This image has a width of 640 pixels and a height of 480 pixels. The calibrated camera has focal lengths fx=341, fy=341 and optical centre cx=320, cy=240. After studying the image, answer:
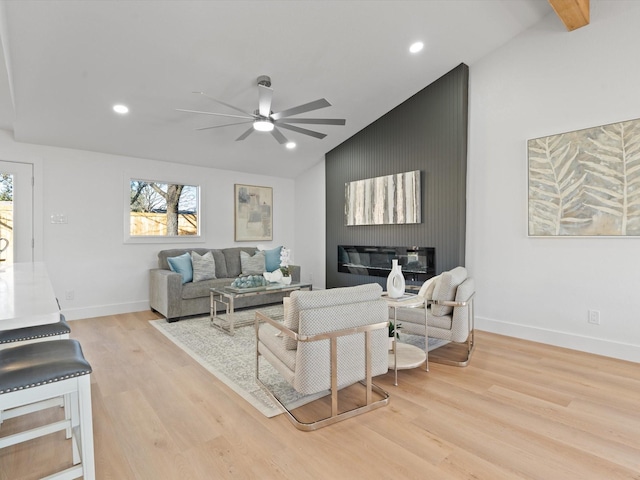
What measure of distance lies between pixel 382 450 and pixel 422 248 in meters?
3.10

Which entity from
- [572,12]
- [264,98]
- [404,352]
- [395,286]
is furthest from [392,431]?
[572,12]

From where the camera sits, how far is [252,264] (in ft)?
18.7

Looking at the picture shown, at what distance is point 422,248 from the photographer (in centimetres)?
459

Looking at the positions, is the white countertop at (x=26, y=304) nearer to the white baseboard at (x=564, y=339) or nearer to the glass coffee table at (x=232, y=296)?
the glass coffee table at (x=232, y=296)

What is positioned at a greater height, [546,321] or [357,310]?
[357,310]

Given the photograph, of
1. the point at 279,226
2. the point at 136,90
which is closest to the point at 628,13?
the point at 136,90

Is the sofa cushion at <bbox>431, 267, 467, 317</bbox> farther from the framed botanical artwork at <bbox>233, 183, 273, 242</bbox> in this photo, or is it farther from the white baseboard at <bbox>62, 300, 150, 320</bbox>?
the white baseboard at <bbox>62, 300, 150, 320</bbox>

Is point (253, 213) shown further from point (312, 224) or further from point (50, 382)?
point (50, 382)

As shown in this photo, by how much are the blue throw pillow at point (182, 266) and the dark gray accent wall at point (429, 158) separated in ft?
8.28

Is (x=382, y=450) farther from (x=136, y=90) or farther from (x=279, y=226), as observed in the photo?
(x=279, y=226)

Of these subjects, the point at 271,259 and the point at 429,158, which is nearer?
the point at 429,158

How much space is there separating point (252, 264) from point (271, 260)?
37cm

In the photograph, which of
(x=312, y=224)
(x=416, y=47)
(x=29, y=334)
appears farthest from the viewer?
(x=312, y=224)

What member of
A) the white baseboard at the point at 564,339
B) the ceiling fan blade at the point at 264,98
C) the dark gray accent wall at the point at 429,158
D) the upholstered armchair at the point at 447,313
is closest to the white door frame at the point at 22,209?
the ceiling fan blade at the point at 264,98
